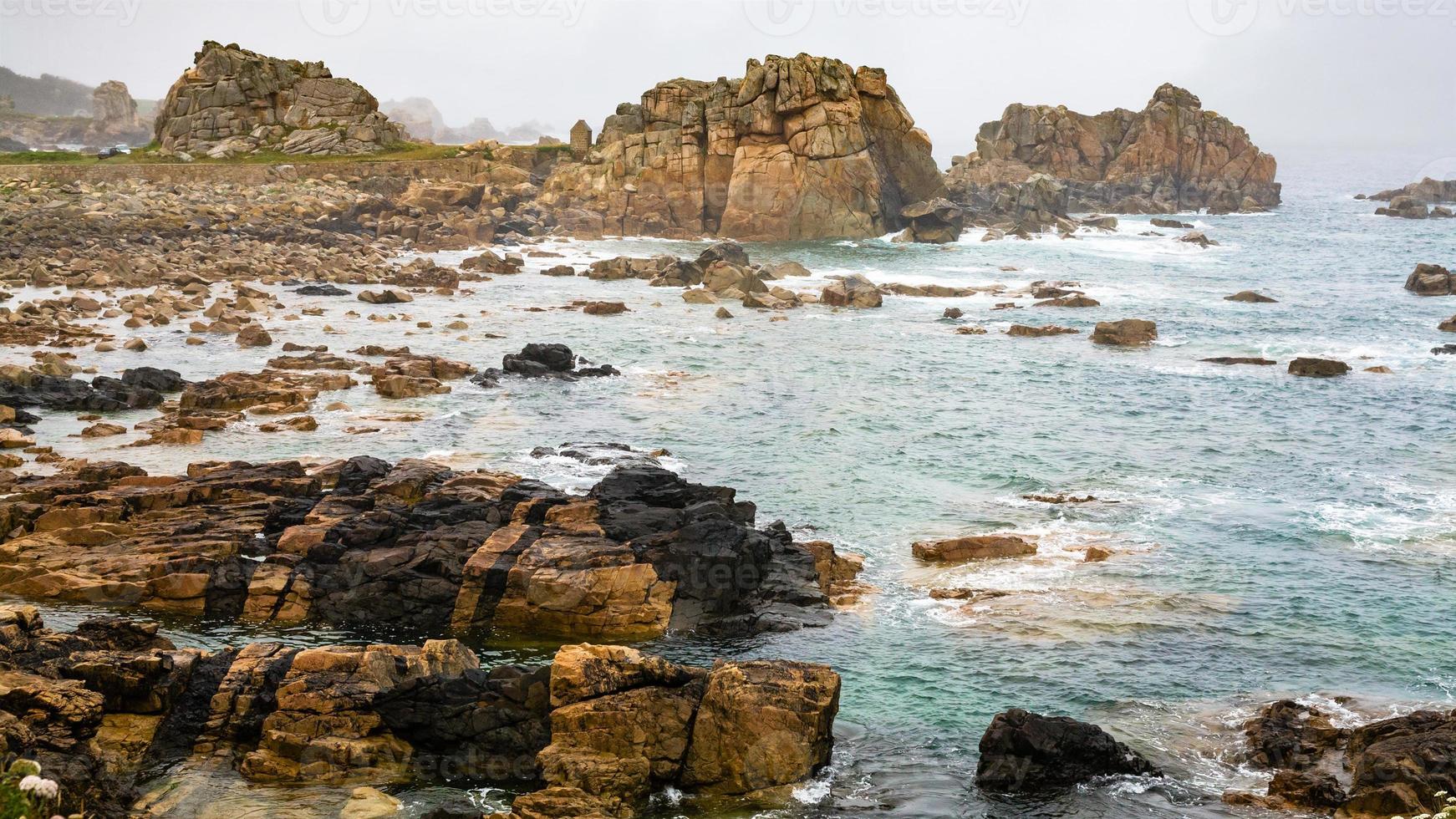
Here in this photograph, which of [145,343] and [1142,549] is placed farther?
[145,343]

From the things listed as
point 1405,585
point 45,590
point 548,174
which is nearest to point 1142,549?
point 1405,585

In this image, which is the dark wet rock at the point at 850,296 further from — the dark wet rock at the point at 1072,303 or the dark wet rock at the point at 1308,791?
the dark wet rock at the point at 1308,791

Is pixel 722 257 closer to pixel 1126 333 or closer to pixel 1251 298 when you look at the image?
pixel 1126 333

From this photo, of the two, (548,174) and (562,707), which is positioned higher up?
(548,174)

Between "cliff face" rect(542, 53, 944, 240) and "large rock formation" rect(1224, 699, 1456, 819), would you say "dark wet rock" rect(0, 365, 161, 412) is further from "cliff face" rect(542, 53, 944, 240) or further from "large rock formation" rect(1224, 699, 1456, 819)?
"cliff face" rect(542, 53, 944, 240)

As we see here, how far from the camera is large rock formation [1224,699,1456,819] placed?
17828 mm

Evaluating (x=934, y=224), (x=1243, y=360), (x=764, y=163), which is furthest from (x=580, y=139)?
(x=1243, y=360)

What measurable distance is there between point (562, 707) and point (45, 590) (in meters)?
13.3

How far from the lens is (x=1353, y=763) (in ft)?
64.6

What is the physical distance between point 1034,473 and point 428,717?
24.1m

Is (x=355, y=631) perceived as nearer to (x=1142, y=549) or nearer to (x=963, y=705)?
(x=963, y=705)

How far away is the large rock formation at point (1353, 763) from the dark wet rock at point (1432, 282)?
6731 centimetres

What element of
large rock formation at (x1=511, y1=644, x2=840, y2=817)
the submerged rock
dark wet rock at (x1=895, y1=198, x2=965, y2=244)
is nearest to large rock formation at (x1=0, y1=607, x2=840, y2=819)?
large rock formation at (x1=511, y1=644, x2=840, y2=817)

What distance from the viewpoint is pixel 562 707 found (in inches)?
777
